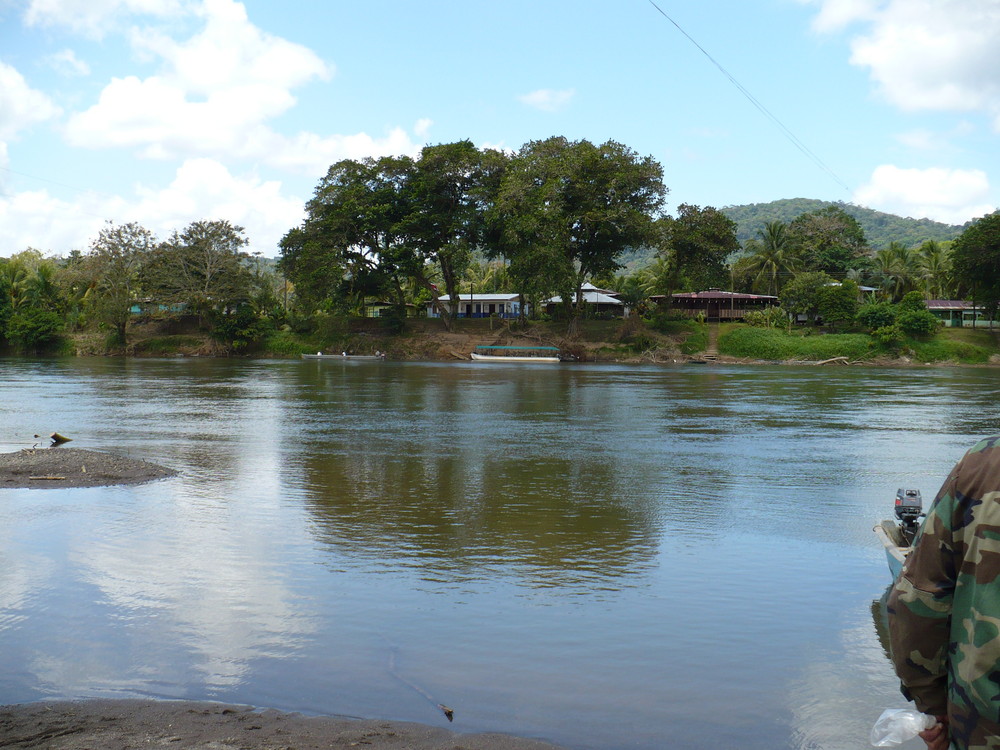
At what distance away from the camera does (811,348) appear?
220ft

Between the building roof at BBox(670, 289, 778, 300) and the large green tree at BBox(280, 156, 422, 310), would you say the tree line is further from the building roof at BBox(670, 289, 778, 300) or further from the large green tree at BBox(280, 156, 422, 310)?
the building roof at BBox(670, 289, 778, 300)

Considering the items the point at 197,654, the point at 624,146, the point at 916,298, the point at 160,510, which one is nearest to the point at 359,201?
the point at 624,146

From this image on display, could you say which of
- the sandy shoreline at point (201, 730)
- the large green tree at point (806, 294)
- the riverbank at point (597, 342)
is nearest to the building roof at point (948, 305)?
the riverbank at point (597, 342)

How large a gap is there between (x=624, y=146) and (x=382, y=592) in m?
60.8

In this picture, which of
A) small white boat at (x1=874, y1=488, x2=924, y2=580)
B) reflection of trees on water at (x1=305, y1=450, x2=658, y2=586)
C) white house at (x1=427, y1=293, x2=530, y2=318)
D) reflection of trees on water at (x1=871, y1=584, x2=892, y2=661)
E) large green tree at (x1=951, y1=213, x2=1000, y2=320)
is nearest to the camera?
reflection of trees on water at (x1=871, y1=584, x2=892, y2=661)

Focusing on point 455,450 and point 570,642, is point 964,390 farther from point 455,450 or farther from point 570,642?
point 570,642

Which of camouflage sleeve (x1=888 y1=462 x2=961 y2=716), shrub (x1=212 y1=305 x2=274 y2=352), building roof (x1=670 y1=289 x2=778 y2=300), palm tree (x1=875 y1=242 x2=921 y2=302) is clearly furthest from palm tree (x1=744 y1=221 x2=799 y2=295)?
camouflage sleeve (x1=888 y1=462 x2=961 y2=716)

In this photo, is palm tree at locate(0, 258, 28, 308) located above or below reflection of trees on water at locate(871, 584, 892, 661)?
above

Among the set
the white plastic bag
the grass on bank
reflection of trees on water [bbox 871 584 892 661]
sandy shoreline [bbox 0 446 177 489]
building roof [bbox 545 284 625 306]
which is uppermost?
building roof [bbox 545 284 625 306]

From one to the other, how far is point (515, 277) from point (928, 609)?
63.4m

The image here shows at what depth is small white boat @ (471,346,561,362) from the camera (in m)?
69.2

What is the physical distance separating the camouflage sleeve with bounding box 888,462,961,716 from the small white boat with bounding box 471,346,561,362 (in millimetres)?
65238

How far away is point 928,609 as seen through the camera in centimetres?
277

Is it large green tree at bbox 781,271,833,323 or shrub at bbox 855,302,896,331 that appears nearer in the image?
shrub at bbox 855,302,896,331
